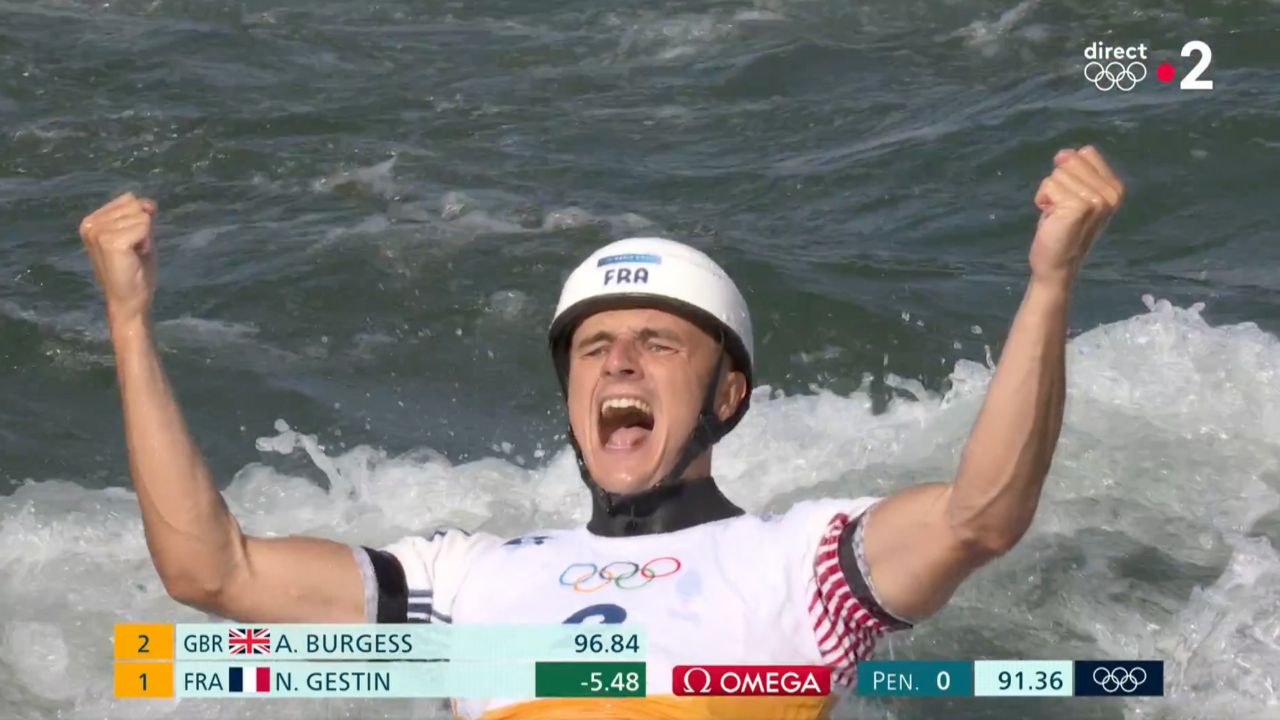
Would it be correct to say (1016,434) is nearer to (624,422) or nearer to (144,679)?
(624,422)

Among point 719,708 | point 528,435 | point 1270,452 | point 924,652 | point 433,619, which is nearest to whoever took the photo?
point 719,708

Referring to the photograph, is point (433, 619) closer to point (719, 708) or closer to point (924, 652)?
point (719, 708)

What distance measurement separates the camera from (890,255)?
982 cm

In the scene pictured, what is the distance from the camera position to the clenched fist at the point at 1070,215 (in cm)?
354

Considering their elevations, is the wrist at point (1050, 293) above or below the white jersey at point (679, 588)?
above

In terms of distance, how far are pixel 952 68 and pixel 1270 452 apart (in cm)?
499

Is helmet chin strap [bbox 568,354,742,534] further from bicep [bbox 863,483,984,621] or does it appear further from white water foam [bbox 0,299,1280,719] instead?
white water foam [bbox 0,299,1280,719]

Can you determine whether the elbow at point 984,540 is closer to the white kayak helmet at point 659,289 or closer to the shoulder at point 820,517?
the shoulder at point 820,517

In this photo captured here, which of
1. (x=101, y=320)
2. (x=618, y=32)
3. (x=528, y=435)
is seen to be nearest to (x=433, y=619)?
(x=528, y=435)

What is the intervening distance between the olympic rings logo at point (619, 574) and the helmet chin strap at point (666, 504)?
0.45 feet

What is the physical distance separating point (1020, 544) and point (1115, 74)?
558cm

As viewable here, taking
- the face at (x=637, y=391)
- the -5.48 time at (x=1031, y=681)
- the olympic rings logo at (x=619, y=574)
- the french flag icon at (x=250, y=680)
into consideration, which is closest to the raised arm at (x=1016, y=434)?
the olympic rings logo at (x=619, y=574)

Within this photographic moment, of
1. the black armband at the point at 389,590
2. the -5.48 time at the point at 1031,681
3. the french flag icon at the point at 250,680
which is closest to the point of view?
the black armband at the point at 389,590

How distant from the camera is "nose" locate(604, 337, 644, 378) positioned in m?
4.49
